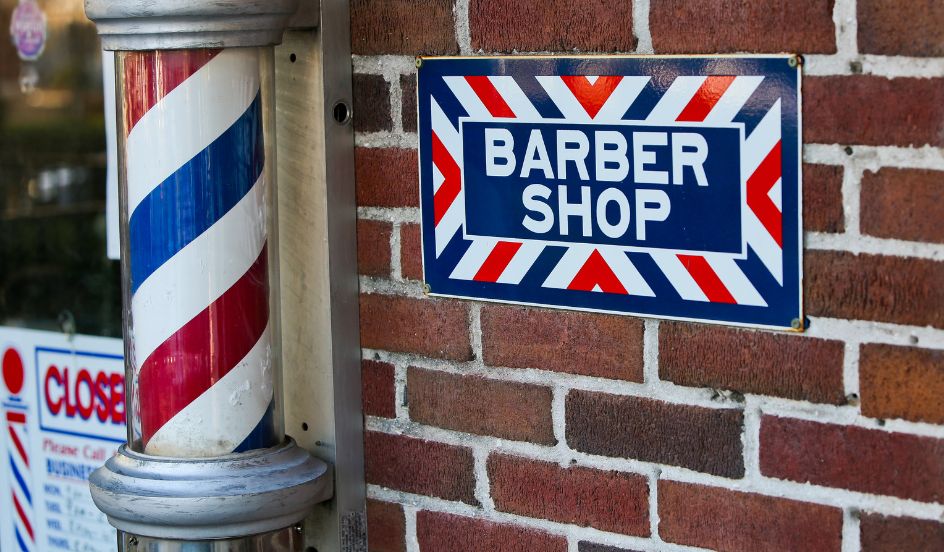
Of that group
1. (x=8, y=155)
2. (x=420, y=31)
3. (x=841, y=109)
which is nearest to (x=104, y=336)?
(x=8, y=155)

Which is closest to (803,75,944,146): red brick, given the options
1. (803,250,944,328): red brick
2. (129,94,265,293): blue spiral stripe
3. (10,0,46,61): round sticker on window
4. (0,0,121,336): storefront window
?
(803,250,944,328): red brick

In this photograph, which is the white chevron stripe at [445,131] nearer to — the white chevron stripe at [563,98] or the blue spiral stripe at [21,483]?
the white chevron stripe at [563,98]


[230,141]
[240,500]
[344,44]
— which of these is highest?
[344,44]

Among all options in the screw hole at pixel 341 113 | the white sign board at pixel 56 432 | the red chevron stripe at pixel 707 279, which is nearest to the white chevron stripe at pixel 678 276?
the red chevron stripe at pixel 707 279

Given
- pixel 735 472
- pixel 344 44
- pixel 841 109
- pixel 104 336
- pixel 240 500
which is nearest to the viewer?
pixel 841 109

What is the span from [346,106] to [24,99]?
915 millimetres

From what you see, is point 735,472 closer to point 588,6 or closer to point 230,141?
A: point 588,6

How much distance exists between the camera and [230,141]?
1.54 meters

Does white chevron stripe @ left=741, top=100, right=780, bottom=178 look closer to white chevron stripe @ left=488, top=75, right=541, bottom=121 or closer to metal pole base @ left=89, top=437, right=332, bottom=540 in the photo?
white chevron stripe @ left=488, top=75, right=541, bottom=121

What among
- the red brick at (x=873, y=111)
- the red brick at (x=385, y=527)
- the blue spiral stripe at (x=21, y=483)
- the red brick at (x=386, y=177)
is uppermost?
the red brick at (x=873, y=111)

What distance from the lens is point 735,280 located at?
1355mm

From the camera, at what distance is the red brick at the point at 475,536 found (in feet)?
5.14

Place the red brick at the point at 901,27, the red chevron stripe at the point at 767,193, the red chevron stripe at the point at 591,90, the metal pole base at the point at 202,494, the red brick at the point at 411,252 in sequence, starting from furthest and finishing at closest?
the red brick at the point at 411,252
the metal pole base at the point at 202,494
the red chevron stripe at the point at 591,90
the red chevron stripe at the point at 767,193
the red brick at the point at 901,27

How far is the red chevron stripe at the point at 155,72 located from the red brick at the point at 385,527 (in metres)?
0.57
